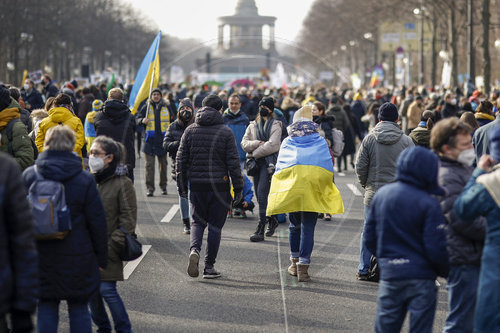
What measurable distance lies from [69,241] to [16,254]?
113 centimetres

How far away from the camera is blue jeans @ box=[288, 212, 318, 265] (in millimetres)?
8938

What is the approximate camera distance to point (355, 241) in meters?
11.5

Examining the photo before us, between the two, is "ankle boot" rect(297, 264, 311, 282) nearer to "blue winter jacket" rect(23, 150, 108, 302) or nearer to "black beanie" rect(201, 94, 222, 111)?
"black beanie" rect(201, 94, 222, 111)

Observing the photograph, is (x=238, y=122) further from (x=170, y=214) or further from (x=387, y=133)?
(x=387, y=133)

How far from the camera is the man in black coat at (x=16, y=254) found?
452 cm

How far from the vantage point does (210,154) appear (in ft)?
29.6

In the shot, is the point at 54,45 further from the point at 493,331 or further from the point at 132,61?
the point at 493,331

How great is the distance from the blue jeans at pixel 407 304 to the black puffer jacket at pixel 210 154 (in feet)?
11.9

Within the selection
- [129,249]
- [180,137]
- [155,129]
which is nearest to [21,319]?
[129,249]

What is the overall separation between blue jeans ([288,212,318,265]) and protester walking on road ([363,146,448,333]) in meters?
3.33

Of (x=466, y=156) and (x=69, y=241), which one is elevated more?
(x=466, y=156)

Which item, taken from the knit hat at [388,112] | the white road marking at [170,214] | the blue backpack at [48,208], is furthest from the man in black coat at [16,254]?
the white road marking at [170,214]

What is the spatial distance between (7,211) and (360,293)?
15.0 feet

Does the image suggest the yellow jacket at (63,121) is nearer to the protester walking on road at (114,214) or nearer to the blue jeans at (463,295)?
the protester walking on road at (114,214)
